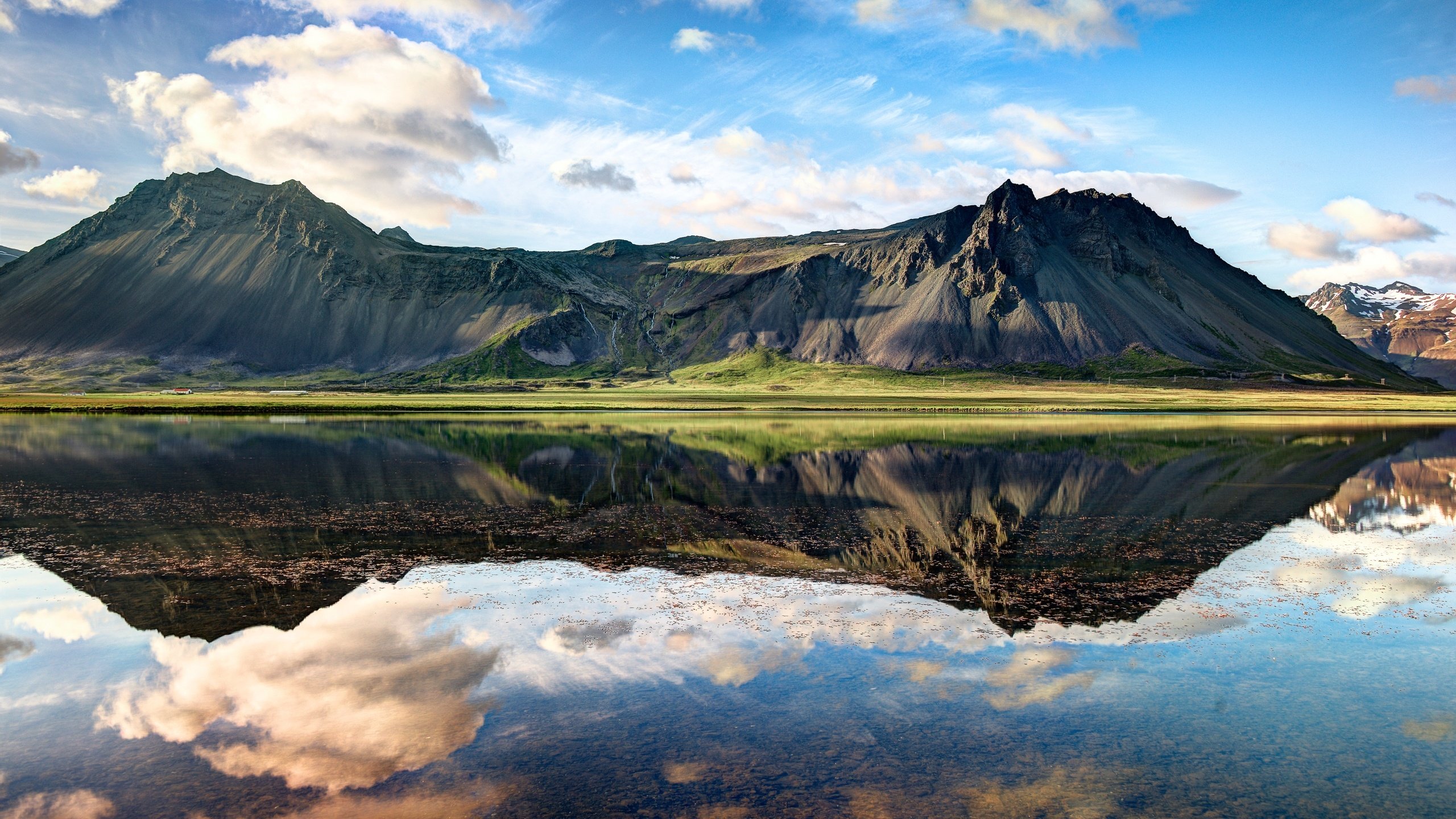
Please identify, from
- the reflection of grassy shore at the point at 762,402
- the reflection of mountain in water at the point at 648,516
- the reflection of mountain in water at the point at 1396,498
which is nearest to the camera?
the reflection of mountain in water at the point at 648,516

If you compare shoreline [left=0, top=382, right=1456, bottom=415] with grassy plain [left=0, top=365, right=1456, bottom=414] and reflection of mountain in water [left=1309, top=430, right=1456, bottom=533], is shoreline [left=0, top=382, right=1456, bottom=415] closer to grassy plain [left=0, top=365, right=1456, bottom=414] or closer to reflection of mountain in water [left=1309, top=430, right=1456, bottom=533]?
grassy plain [left=0, top=365, right=1456, bottom=414]

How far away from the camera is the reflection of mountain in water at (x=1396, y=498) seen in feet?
106

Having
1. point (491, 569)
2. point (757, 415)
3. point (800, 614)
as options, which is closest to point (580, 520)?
point (491, 569)

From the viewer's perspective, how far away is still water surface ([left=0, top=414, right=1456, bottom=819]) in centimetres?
1092

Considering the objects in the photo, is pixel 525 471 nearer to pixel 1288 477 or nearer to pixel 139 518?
pixel 139 518

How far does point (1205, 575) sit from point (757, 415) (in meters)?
95.7

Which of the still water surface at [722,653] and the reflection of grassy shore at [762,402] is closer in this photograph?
the still water surface at [722,653]

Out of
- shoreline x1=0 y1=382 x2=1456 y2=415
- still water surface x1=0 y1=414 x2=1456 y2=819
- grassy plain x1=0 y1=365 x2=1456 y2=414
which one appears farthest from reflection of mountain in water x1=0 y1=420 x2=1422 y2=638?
grassy plain x1=0 y1=365 x2=1456 y2=414

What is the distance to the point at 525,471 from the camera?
46.9 meters

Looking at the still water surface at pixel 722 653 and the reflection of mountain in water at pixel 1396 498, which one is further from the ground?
the reflection of mountain in water at pixel 1396 498

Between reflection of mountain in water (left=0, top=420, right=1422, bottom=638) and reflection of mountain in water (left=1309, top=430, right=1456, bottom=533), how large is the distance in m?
1.38

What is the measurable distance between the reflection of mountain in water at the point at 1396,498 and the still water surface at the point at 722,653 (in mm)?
438

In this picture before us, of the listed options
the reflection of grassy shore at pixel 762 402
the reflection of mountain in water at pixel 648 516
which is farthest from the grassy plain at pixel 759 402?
the reflection of mountain in water at pixel 648 516

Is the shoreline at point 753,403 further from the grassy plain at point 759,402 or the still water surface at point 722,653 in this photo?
the still water surface at point 722,653
